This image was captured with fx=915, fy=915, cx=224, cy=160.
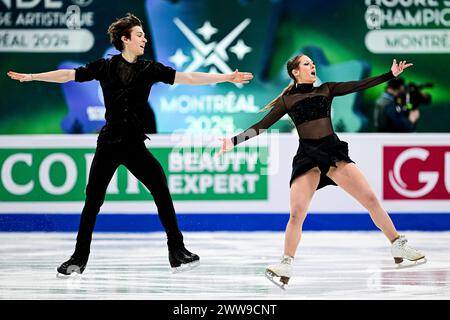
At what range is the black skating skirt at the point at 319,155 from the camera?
557cm

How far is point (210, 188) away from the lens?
30.0 feet

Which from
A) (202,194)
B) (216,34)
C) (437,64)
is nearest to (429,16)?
(437,64)

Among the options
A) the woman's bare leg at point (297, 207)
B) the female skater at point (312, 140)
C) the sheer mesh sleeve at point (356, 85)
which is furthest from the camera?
the sheer mesh sleeve at point (356, 85)

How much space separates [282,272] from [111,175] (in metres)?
1.24

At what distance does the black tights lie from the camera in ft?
18.5

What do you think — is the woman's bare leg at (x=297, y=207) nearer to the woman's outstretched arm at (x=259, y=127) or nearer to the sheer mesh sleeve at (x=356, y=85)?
the woman's outstretched arm at (x=259, y=127)

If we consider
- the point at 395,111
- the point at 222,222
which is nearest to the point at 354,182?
the point at 222,222

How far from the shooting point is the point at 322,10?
30.9 ft

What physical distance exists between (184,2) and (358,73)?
192 cm

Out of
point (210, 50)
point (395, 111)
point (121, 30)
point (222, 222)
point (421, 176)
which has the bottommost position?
point (222, 222)

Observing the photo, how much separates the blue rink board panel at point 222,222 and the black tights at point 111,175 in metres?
3.37

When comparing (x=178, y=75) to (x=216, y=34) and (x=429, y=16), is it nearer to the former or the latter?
(x=216, y=34)

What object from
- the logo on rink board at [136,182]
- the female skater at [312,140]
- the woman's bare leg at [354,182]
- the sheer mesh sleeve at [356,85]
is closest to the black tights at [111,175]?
the female skater at [312,140]

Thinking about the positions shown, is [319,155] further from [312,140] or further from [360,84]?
[360,84]
